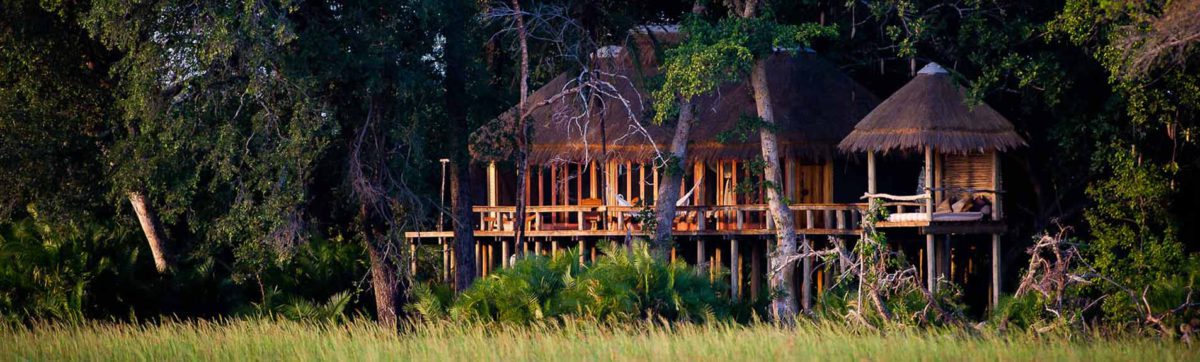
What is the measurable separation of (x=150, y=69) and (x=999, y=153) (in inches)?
469

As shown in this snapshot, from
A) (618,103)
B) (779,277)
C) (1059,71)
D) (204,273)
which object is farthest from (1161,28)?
(204,273)

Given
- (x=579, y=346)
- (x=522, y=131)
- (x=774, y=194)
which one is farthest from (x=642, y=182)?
(x=579, y=346)

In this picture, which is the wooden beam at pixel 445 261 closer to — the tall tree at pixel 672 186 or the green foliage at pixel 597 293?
the tall tree at pixel 672 186

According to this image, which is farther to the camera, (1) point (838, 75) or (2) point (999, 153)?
(1) point (838, 75)

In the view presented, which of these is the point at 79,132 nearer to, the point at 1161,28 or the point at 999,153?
the point at 999,153

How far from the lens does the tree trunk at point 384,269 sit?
20.2m

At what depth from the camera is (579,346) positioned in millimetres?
13844

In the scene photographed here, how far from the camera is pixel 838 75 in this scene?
2456 cm

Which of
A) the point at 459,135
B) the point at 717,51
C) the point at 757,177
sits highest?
the point at 717,51

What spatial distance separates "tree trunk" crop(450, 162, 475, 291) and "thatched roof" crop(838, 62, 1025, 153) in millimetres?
5574

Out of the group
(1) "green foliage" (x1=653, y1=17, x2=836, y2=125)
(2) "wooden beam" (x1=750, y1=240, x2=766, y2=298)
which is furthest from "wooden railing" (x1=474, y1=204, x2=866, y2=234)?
(1) "green foliage" (x1=653, y1=17, x2=836, y2=125)

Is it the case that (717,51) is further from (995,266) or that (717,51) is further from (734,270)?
(995,266)

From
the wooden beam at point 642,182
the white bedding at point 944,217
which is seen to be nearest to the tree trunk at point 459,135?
the wooden beam at point 642,182

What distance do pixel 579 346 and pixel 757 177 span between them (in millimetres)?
10526
